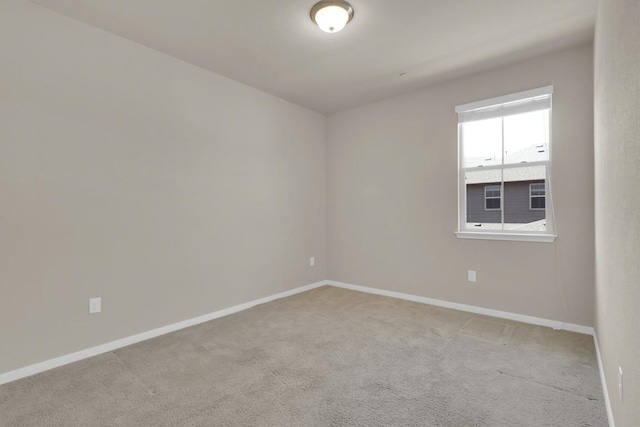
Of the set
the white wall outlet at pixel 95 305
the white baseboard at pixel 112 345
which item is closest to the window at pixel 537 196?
the white baseboard at pixel 112 345

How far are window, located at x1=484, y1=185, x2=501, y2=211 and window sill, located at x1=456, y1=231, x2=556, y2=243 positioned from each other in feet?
0.94

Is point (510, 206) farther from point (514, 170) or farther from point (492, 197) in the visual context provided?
point (514, 170)

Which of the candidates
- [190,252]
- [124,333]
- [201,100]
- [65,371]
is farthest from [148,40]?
[65,371]

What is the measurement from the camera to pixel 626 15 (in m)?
1.18

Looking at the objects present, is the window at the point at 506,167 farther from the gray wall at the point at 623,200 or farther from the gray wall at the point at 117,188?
the gray wall at the point at 117,188

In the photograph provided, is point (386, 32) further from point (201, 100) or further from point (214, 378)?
point (214, 378)

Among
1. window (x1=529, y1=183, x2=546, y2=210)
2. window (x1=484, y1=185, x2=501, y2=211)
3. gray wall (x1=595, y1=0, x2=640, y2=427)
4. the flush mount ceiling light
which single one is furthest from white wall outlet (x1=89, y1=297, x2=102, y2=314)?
window (x1=529, y1=183, x2=546, y2=210)

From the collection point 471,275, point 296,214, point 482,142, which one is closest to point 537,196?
point 482,142

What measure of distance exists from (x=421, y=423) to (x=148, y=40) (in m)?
3.52

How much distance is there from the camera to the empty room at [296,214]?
1854 millimetres


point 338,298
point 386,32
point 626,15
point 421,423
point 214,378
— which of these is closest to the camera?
point 626,15

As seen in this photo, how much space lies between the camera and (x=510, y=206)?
10.7ft

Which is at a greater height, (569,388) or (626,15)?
(626,15)

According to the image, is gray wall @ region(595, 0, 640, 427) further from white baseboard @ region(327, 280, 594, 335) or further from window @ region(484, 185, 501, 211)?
window @ region(484, 185, 501, 211)
